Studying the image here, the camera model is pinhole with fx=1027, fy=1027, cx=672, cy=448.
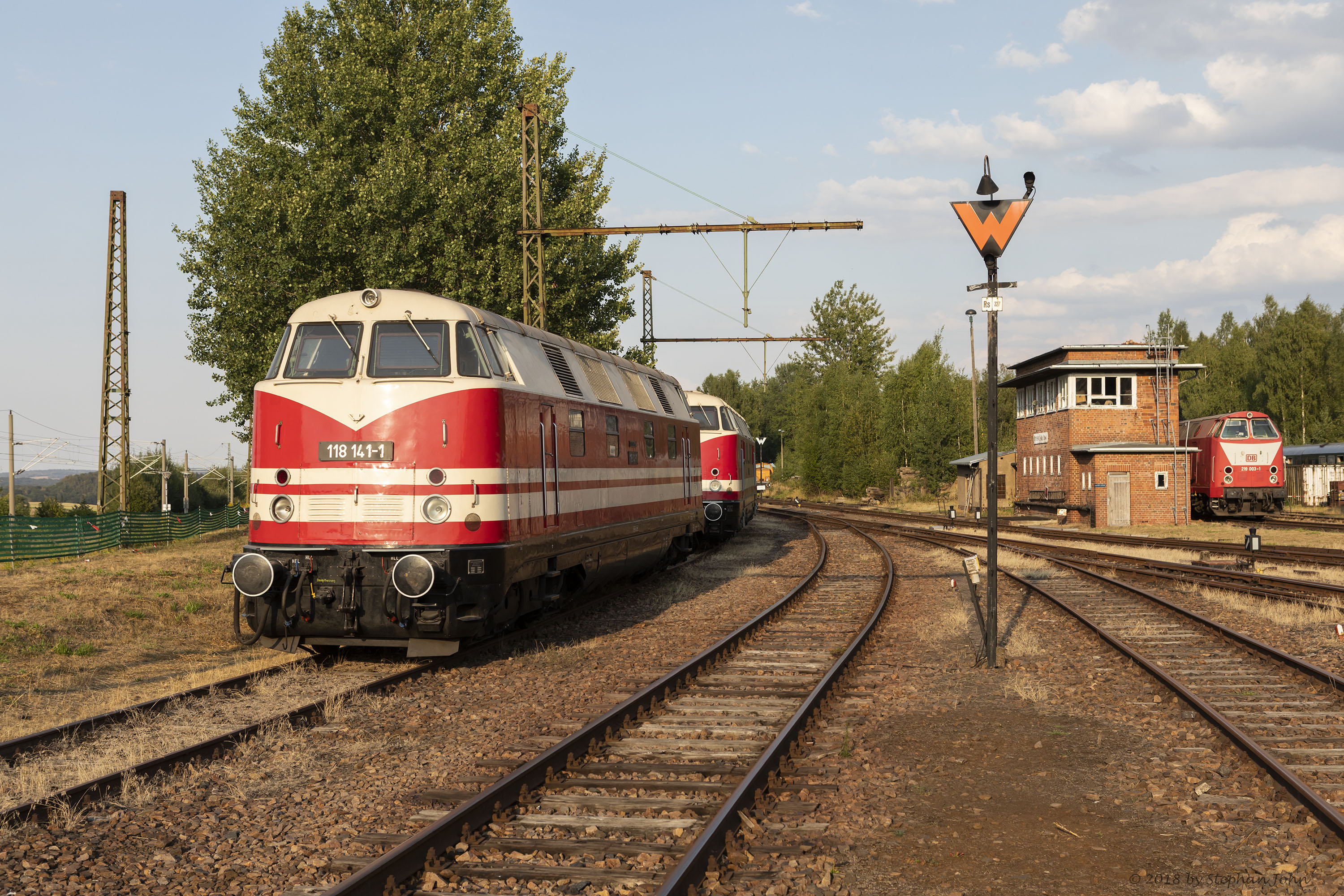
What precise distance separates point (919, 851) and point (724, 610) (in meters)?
9.98

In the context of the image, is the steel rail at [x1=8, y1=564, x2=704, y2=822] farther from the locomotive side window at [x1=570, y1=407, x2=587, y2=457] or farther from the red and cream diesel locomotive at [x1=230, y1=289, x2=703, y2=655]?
the locomotive side window at [x1=570, y1=407, x2=587, y2=457]

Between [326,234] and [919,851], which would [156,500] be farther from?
[919,851]

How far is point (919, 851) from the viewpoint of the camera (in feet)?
18.2

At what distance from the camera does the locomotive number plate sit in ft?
33.8

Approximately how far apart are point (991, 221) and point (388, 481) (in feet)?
22.1

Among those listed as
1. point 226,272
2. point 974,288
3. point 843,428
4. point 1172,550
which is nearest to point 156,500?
point 843,428

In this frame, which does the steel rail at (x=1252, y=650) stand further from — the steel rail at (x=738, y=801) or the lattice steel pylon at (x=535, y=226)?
the lattice steel pylon at (x=535, y=226)

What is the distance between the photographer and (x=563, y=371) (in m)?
13.3

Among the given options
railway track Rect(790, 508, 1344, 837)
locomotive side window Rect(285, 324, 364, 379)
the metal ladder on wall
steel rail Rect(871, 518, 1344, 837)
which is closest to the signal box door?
→ the metal ladder on wall

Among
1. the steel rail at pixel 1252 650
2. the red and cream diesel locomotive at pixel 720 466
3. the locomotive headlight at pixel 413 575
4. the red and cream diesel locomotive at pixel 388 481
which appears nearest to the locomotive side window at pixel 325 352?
the red and cream diesel locomotive at pixel 388 481

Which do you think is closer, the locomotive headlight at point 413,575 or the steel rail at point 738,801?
the steel rail at point 738,801

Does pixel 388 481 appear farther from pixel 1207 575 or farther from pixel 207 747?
pixel 1207 575

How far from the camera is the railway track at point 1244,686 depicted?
21.6ft

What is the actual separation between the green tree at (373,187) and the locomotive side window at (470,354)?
14812 millimetres
